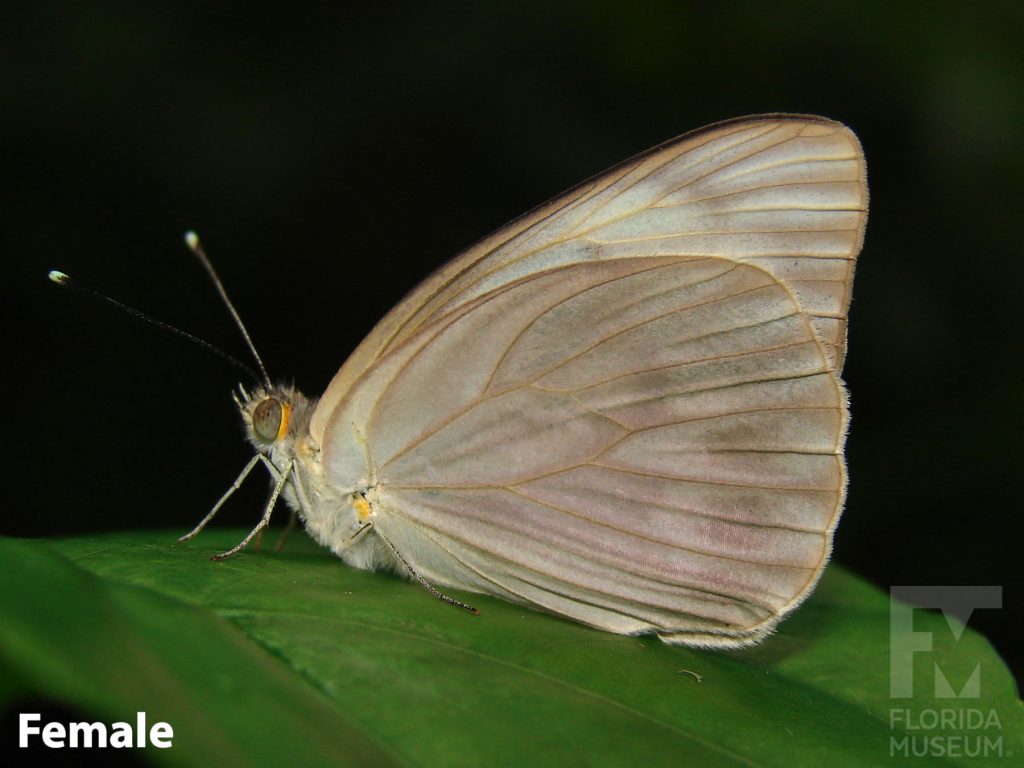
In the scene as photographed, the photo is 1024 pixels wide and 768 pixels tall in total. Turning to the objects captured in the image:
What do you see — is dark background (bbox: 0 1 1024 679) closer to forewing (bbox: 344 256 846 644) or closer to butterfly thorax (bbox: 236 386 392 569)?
butterfly thorax (bbox: 236 386 392 569)

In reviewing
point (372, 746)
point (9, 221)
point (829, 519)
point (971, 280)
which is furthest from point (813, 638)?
point (9, 221)

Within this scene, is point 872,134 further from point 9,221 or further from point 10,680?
point 10,680

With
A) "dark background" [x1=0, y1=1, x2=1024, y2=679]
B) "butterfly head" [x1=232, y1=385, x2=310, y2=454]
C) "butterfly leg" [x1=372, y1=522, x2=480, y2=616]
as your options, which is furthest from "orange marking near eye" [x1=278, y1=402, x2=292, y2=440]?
"dark background" [x1=0, y1=1, x2=1024, y2=679]

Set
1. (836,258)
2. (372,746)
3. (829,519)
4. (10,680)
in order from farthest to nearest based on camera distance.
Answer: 1. (836,258)
2. (829,519)
3. (10,680)
4. (372,746)

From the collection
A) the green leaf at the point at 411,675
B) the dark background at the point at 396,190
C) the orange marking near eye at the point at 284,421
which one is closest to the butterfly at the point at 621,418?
the orange marking near eye at the point at 284,421

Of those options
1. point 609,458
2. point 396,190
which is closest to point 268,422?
point 609,458

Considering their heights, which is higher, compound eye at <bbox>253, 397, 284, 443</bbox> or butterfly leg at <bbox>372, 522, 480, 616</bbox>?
compound eye at <bbox>253, 397, 284, 443</bbox>
